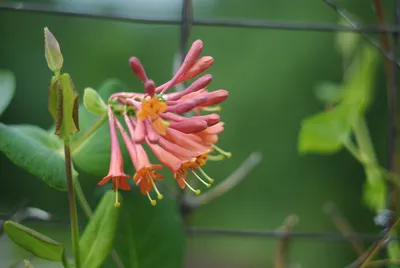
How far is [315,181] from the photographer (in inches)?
144

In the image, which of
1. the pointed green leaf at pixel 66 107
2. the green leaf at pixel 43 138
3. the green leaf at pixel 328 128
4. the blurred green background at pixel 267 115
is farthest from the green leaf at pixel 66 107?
the blurred green background at pixel 267 115

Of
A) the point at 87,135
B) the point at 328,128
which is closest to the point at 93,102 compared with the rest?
the point at 87,135

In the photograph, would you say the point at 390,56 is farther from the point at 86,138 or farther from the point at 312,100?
the point at 312,100

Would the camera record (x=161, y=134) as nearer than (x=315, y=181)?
Yes

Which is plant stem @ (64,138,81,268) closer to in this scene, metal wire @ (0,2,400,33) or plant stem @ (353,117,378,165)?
metal wire @ (0,2,400,33)

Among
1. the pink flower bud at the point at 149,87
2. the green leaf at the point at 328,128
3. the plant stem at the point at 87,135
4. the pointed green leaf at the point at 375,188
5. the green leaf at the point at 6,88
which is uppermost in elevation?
the pink flower bud at the point at 149,87

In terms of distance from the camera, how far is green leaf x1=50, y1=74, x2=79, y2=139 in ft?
1.14

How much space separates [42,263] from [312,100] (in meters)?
3.07

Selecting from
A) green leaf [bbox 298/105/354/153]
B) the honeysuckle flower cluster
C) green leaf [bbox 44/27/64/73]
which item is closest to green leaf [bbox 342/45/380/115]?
green leaf [bbox 298/105/354/153]

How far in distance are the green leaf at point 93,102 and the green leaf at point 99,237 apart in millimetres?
58

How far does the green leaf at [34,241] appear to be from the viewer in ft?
1.18

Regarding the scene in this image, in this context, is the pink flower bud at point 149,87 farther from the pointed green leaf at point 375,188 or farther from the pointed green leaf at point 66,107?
the pointed green leaf at point 375,188

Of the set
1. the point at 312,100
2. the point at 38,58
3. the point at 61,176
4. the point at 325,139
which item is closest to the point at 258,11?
the point at 312,100

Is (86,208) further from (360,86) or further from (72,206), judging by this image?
(360,86)
